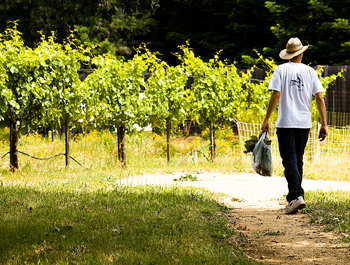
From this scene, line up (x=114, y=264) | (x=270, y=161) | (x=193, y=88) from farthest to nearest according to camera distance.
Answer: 1. (x=193, y=88)
2. (x=270, y=161)
3. (x=114, y=264)

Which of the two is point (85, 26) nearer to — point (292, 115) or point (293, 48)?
point (293, 48)

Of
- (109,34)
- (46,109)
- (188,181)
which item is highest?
(109,34)

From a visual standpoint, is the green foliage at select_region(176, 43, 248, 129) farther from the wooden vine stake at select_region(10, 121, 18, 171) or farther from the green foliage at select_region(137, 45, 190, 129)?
the wooden vine stake at select_region(10, 121, 18, 171)

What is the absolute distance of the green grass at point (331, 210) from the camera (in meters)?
5.40

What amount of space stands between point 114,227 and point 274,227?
1662 mm

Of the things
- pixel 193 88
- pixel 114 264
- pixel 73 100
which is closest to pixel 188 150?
pixel 193 88

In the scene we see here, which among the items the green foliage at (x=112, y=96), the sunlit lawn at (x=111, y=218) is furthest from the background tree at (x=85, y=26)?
the sunlit lawn at (x=111, y=218)

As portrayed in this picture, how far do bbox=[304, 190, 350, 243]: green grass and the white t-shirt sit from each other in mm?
997

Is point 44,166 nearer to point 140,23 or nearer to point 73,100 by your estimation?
point 73,100

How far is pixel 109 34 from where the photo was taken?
24.0 meters

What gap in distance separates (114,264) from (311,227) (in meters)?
2.32

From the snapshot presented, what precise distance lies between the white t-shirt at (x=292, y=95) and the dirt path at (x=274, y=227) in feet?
3.55

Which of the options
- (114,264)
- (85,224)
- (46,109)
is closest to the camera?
(114,264)

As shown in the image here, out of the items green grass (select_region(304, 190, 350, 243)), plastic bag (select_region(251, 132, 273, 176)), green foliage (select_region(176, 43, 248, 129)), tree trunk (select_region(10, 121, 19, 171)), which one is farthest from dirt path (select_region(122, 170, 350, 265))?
green foliage (select_region(176, 43, 248, 129))
